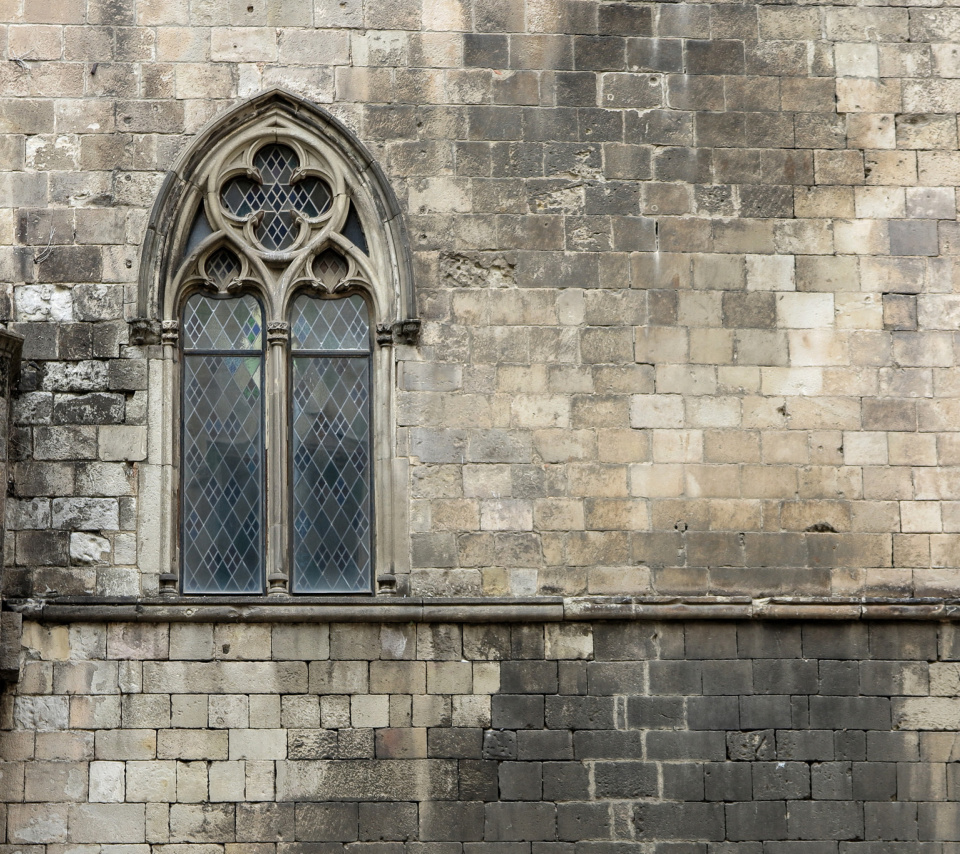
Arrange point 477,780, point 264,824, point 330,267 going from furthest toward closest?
point 330,267
point 477,780
point 264,824

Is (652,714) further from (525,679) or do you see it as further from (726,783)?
(525,679)

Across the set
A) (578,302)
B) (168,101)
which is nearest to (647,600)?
(578,302)

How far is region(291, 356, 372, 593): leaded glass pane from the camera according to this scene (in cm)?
946

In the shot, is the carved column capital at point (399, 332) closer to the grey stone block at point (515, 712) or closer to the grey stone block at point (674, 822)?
the grey stone block at point (515, 712)

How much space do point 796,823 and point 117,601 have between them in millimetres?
4278

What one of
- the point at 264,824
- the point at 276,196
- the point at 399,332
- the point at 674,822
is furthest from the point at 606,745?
the point at 276,196

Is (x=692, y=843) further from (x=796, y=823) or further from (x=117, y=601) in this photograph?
(x=117, y=601)

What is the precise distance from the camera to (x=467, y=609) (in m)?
9.15

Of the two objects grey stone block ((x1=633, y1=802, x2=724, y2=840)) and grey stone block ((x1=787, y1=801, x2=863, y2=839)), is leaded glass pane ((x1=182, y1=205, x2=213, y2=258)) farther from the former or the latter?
grey stone block ((x1=787, y1=801, x2=863, y2=839))

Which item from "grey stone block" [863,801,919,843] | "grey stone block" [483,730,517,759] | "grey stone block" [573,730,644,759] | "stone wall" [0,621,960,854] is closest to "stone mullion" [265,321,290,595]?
"stone wall" [0,621,960,854]

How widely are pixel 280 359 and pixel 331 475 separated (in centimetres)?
81

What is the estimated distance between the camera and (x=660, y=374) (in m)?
9.59

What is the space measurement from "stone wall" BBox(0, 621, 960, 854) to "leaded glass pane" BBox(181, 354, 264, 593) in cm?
45

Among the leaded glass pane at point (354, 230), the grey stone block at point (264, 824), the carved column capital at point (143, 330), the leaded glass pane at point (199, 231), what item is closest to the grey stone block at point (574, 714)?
the grey stone block at point (264, 824)
